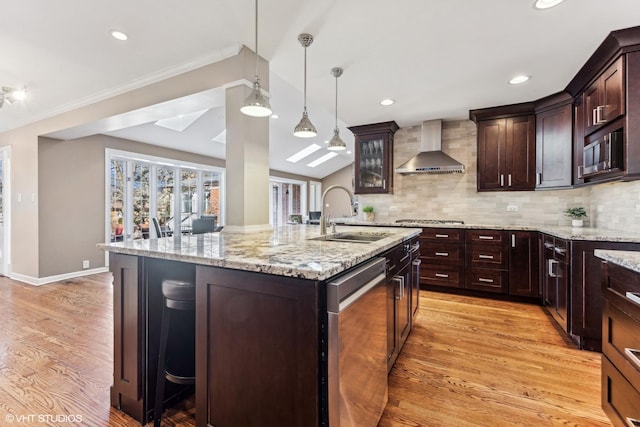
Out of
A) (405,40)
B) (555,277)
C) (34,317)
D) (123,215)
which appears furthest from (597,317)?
(123,215)

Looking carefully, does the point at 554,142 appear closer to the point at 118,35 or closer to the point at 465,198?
the point at 465,198

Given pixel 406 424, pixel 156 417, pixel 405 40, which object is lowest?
pixel 406 424

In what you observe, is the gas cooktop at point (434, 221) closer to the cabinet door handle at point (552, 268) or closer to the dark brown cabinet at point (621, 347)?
the cabinet door handle at point (552, 268)

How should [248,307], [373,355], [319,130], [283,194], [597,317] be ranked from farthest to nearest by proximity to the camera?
[283,194]
[319,130]
[597,317]
[373,355]
[248,307]

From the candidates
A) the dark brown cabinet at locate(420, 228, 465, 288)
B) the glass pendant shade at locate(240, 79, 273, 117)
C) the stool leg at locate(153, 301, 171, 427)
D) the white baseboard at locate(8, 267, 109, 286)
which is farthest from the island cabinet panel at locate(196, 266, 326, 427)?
the white baseboard at locate(8, 267, 109, 286)

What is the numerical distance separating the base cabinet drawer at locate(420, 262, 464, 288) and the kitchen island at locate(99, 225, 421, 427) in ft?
8.60

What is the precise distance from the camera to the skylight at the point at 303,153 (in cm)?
824

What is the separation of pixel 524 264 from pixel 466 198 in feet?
4.17

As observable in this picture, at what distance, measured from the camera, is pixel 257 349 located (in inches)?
45.4

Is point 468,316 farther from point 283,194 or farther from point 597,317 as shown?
point 283,194

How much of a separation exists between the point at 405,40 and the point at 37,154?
5074 millimetres

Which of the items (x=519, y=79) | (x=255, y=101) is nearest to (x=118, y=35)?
(x=255, y=101)

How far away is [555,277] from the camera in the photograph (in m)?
2.68

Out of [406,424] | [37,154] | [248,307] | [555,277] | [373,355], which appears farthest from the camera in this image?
[37,154]
